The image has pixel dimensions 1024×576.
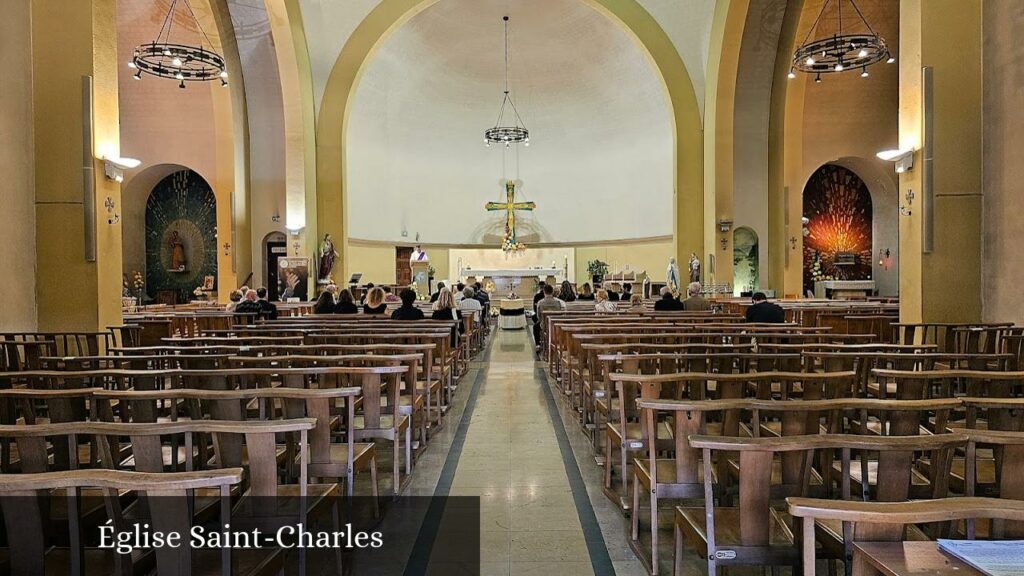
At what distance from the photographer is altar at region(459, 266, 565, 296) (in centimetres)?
1947

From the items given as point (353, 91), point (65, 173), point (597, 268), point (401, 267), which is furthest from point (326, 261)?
point (597, 268)

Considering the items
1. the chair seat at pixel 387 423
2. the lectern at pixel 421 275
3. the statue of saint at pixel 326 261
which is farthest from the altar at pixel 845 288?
the chair seat at pixel 387 423

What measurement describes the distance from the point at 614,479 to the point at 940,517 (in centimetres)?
265

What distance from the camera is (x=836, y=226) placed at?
779 inches

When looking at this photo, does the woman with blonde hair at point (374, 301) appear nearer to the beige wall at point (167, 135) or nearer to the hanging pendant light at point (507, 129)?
the beige wall at point (167, 135)

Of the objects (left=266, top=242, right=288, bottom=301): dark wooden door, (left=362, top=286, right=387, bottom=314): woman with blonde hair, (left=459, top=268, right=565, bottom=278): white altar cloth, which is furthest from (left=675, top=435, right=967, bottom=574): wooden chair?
(left=459, top=268, right=565, bottom=278): white altar cloth

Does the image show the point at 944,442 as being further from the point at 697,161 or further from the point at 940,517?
the point at 697,161

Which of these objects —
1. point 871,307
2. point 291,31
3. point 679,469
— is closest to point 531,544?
point 679,469

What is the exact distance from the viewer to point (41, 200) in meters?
6.83

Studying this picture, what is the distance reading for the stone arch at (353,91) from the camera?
15.2 m

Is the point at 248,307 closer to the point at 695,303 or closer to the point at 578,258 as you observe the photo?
the point at 695,303

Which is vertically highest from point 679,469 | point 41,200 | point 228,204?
point 228,204

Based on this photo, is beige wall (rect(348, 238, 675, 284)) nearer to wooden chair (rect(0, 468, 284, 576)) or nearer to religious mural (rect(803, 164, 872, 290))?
religious mural (rect(803, 164, 872, 290))

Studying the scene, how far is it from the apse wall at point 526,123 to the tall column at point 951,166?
1106 centimetres
